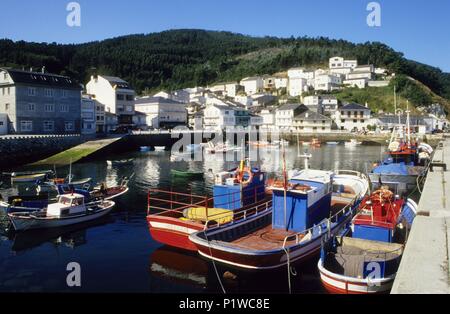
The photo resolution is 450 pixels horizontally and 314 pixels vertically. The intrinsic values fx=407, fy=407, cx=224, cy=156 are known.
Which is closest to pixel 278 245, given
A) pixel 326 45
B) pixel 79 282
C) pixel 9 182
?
pixel 79 282

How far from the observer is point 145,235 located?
19.8m

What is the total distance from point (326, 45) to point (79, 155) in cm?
15429

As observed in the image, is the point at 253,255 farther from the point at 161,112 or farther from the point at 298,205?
the point at 161,112

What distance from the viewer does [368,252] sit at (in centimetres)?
1316

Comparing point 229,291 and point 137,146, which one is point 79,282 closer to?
point 229,291

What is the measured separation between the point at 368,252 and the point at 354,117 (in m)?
90.6

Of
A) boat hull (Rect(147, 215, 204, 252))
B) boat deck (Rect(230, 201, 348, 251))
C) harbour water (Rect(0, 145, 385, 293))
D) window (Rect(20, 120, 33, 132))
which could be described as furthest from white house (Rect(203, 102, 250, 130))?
boat deck (Rect(230, 201, 348, 251))

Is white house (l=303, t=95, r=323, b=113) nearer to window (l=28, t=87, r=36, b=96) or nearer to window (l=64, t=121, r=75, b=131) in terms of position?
window (l=64, t=121, r=75, b=131)

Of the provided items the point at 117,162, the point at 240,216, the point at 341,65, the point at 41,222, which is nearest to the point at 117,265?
the point at 240,216

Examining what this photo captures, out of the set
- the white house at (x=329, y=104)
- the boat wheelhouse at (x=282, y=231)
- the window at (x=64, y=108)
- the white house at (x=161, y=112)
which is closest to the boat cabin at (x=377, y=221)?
the boat wheelhouse at (x=282, y=231)

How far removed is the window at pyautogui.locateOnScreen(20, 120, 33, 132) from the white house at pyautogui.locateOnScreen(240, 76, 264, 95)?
90220 millimetres

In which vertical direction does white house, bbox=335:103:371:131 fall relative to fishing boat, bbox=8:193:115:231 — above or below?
above

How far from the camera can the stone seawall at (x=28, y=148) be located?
151ft

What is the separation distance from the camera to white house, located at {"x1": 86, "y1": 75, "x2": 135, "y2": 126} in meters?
81.2
